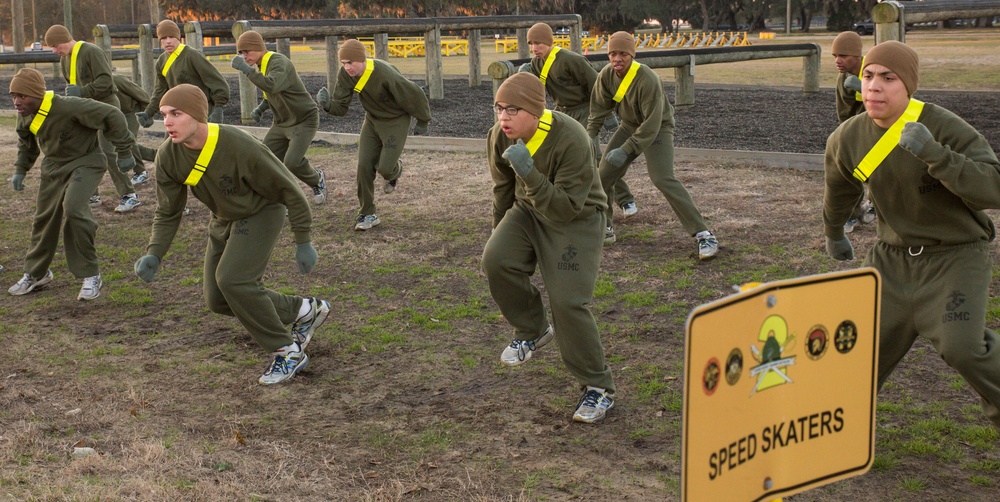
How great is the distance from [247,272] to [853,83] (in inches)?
202

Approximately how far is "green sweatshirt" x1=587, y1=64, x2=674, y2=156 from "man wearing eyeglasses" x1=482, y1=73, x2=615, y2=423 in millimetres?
2768

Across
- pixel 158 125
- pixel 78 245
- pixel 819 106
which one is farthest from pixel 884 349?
pixel 158 125

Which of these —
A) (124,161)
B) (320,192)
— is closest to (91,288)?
(124,161)

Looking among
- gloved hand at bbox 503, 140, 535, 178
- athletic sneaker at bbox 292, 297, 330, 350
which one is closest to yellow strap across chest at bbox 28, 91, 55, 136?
athletic sneaker at bbox 292, 297, 330, 350

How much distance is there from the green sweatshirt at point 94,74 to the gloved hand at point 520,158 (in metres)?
7.96

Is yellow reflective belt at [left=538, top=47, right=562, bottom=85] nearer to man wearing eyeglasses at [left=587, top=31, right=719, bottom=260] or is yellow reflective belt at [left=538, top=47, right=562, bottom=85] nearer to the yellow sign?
man wearing eyeglasses at [left=587, top=31, right=719, bottom=260]

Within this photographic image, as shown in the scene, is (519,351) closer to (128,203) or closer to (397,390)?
(397,390)

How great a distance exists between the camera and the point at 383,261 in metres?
9.39

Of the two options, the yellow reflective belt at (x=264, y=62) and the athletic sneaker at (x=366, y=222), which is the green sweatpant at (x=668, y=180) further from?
the yellow reflective belt at (x=264, y=62)

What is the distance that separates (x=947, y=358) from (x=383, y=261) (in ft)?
18.5

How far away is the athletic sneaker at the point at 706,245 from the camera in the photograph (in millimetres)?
8789

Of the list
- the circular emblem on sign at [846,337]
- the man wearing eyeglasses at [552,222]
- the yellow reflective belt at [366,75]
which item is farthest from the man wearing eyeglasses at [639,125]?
the circular emblem on sign at [846,337]

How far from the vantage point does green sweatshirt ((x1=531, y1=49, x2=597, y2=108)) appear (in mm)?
10188

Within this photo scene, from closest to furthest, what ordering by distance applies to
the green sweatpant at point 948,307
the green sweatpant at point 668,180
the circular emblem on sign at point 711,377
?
the circular emblem on sign at point 711,377 → the green sweatpant at point 948,307 → the green sweatpant at point 668,180
